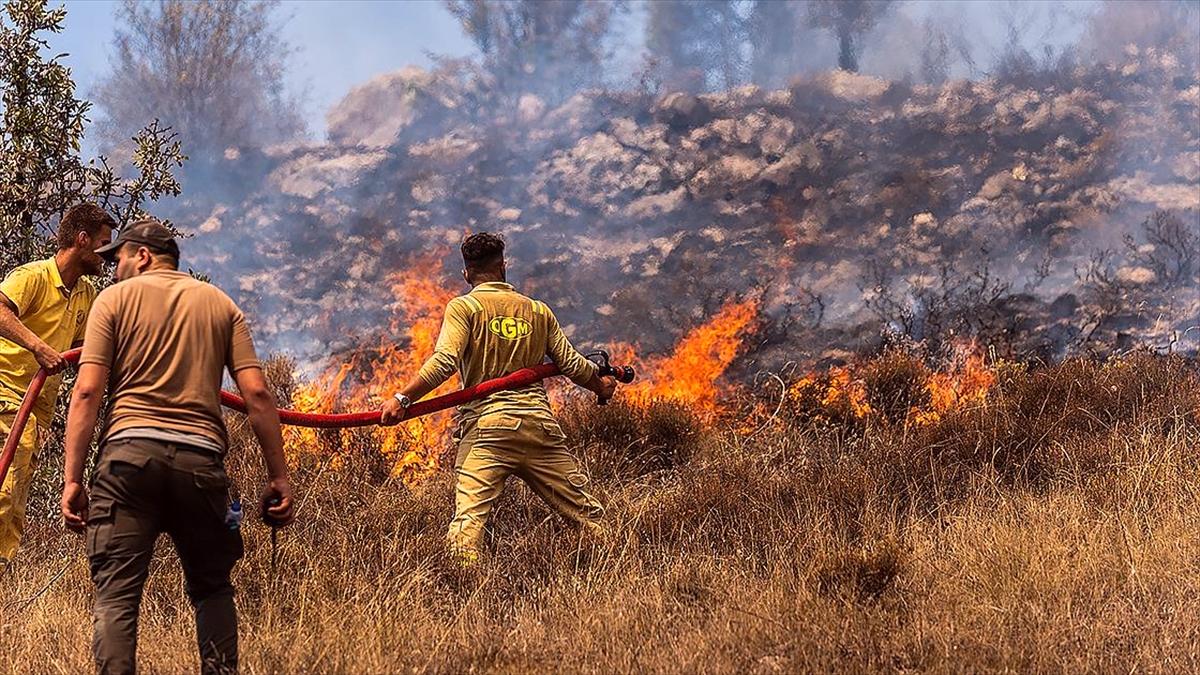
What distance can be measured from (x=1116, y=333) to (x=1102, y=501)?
18.8 feet

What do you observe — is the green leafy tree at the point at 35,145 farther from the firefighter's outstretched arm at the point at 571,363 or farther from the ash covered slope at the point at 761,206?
the ash covered slope at the point at 761,206

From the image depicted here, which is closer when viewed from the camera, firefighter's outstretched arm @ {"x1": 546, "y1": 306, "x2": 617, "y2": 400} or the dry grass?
the dry grass

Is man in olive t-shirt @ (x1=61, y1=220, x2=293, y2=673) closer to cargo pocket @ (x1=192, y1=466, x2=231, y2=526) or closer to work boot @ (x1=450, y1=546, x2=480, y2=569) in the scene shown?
cargo pocket @ (x1=192, y1=466, x2=231, y2=526)

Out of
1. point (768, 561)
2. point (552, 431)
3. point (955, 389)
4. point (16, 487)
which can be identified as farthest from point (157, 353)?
point (955, 389)

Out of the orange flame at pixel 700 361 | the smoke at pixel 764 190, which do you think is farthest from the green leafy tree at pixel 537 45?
the orange flame at pixel 700 361

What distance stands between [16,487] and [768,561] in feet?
11.5

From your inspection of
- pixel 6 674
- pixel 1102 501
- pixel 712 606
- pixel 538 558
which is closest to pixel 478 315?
pixel 538 558

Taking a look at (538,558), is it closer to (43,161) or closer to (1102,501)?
(1102,501)

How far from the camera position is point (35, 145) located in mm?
6473

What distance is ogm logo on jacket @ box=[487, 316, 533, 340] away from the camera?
5.26 m

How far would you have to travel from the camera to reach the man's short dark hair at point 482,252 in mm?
5363

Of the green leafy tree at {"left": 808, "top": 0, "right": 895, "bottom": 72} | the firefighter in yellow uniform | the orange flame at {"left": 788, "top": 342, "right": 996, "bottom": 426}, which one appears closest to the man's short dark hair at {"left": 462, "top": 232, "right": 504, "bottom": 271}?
the firefighter in yellow uniform

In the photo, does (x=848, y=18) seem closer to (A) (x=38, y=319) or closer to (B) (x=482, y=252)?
(B) (x=482, y=252)

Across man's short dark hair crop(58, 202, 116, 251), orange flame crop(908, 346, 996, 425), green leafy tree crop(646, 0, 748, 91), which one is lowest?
orange flame crop(908, 346, 996, 425)
